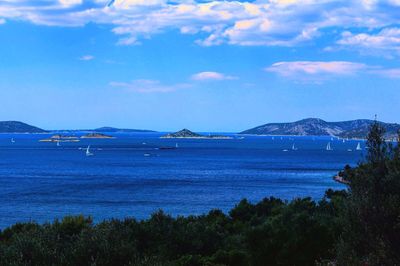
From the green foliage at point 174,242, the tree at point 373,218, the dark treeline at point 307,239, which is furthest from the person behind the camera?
the green foliage at point 174,242

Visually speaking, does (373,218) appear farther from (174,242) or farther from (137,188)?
(137,188)

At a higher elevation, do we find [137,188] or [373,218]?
[373,218]

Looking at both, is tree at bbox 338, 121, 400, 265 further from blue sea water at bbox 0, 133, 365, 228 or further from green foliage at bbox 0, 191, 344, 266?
blue sea water at bbox 0, 133, 365, 228

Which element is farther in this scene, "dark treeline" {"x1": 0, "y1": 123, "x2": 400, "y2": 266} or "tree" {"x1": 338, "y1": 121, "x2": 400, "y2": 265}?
"dark treeline" {"x1": 0, "y1": 123, "x2": 400, "y2": 266}

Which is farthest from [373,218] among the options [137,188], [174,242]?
[137,188]

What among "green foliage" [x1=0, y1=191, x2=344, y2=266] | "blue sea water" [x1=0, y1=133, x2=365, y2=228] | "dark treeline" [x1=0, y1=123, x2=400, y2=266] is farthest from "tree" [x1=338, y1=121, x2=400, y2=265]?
"blue sea water" [x1=0, y1=133, x2=365, y2=228]

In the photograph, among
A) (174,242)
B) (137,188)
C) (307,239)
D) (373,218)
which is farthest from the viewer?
(137,188)

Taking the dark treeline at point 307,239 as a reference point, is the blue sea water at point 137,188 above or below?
below

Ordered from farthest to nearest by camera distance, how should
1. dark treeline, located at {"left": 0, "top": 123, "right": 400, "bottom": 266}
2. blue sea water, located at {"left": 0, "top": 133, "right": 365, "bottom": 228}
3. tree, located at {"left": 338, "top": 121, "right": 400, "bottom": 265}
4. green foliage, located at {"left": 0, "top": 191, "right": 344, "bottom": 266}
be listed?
blue sea water, located at {"left": 0, "top": 133, "right": 365, "bottom": 228}
green foliage, located at {"left": 0, "top": 191, "right": 344, "bottom": 266}
dark treeline, located at {"left": 0, "top": 123, "right": 400, "bottom": 266}
tree, located at {"left": 338, "top": 121, "right": 400, "bottom": 265}

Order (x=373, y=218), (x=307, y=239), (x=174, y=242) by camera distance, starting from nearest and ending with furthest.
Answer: (x=373, y=218)
(x=307, y=239)
(x=174, y=242)

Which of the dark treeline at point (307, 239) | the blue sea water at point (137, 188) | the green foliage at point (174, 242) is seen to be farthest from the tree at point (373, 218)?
the blue sea water at point (137, 188)

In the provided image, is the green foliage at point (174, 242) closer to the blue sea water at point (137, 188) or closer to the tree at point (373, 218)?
the tree at point (373, 218)

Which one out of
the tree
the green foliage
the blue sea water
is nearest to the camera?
the tree

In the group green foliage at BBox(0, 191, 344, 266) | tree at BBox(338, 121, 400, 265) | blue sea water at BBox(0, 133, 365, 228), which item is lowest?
blue sea water at BBox(0, 133, 365, 228)
